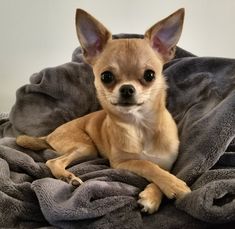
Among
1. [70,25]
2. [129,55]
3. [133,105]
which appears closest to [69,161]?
[133,105]

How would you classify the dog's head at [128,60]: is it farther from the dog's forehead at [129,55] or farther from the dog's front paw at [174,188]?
the dog's front paw at [174,188]

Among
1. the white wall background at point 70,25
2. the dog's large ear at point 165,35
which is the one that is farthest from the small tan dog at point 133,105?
the white wall background at point 70,25

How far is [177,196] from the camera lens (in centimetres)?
118

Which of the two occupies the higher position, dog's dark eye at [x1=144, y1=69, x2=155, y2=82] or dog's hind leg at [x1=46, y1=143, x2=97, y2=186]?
dog's dark eye at [x1=144, y1=69, x2=155, y2=82]

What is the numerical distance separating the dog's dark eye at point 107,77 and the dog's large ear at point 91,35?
19cm

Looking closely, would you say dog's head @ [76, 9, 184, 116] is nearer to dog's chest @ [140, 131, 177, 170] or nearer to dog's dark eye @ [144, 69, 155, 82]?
dog's dark eye @ [144, 69, 155, 82]

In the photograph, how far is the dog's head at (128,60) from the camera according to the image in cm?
133

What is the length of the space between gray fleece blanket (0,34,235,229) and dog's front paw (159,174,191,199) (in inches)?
1.1

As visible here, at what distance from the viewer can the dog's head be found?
133cm

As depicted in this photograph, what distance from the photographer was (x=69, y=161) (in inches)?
59.7

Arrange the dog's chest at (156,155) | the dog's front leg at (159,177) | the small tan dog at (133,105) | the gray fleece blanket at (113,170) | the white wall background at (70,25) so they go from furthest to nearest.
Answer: the white wall background at (70,25) < the dog's chest at (156,155) < the small tan dog at (133,105) < the dog's front leg at (159,177) < the gray fleece blanket at (113,170)

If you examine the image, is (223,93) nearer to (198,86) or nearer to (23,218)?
(198,86)

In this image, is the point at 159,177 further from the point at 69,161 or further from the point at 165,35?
the point at 165,35

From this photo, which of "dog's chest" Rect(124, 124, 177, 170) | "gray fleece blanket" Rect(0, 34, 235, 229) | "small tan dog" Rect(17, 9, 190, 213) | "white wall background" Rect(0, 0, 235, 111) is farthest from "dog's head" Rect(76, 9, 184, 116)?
"white wall background" Rect(0, 0, 235, 111)
